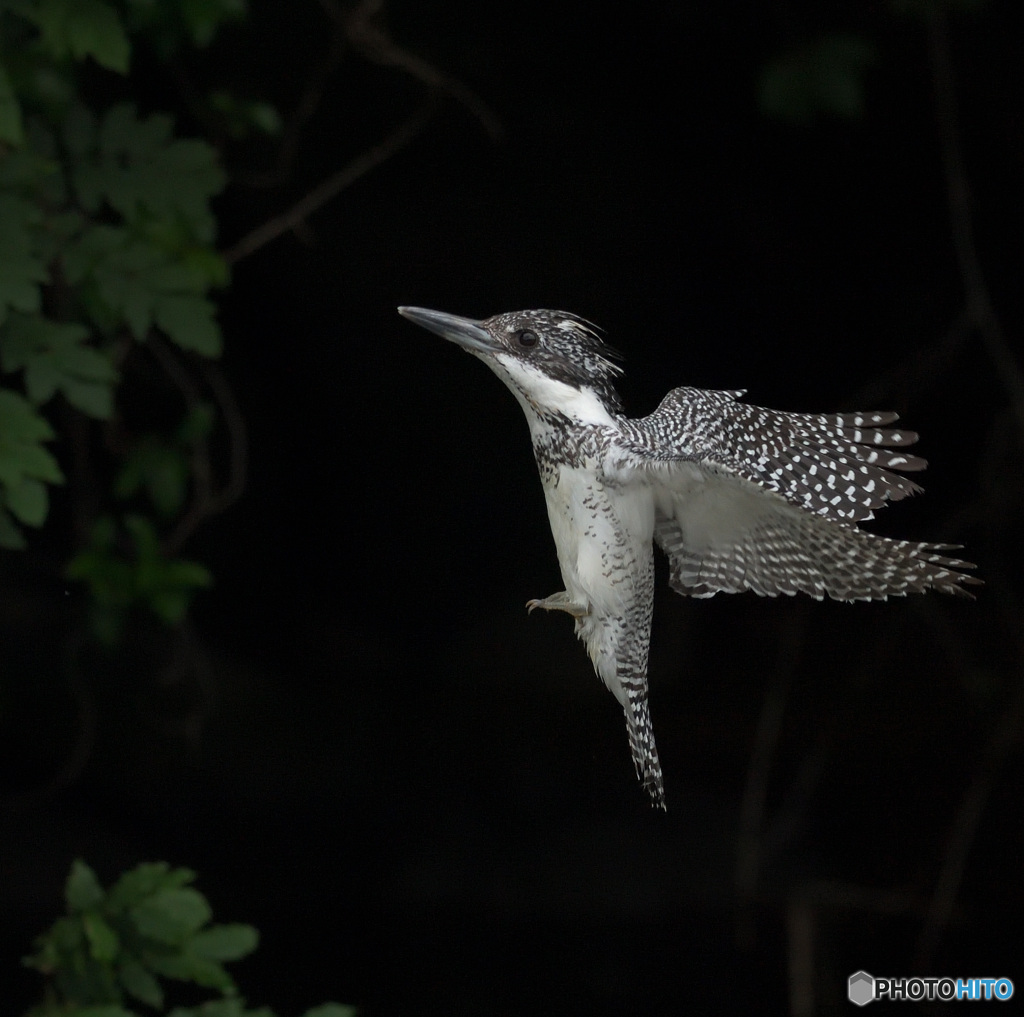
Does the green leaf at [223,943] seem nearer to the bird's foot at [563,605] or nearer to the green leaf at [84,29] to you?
the bird's foot at [563,605]

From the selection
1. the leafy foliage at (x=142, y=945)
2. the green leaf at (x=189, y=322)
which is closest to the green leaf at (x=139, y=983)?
the leafy foliage at (x=142, y=945)

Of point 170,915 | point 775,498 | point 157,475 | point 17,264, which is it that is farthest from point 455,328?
point 157,475

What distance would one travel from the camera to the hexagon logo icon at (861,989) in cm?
242

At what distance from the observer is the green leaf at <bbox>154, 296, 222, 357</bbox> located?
1345 mm

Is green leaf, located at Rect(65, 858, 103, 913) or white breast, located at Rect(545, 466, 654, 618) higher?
white breast, located at Rect(545, 466, 654, 618)

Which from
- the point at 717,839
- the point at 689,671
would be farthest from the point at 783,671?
the point at 717,839

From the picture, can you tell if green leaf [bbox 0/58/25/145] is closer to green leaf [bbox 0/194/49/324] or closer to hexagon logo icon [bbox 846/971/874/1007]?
green leaf [bbox 0/194/49/324]

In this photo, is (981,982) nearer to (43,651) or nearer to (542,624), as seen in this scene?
(542,624)

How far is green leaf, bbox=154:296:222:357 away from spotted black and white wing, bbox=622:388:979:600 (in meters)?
0.51

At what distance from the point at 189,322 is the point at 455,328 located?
563mm

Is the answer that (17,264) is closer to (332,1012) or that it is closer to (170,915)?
(170,915)

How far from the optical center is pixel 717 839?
2.83 meters

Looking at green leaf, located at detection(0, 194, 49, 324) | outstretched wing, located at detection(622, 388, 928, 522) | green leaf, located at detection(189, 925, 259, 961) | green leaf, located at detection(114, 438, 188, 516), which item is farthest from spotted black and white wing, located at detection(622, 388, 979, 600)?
green leaf, located at detection(114, 438, 188, 516)

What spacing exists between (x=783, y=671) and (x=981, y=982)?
79 centimetres
